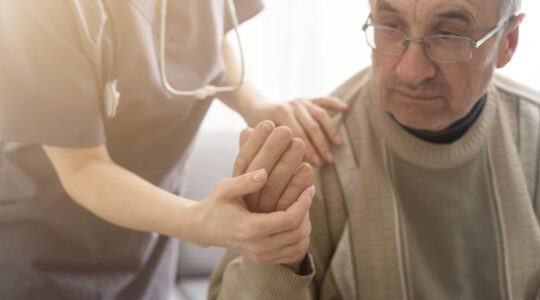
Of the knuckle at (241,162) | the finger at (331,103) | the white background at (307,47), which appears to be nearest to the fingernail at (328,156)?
the finger at (331,103)

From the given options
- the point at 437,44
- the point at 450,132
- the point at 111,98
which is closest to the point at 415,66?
the point at 437,44

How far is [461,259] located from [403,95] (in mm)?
346

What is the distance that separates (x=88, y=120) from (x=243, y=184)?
32cm

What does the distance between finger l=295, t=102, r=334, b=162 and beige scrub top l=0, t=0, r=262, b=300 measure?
201mm

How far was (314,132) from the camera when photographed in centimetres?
125

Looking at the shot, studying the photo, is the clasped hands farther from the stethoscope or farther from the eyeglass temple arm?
the eyeglass temple arm

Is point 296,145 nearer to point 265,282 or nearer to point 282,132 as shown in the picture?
point 282,132

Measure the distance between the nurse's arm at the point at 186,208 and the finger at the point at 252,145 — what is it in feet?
0.13

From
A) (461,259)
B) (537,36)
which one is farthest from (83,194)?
(537,36)

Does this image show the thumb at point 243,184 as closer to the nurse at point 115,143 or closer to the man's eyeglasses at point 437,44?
the nurse at point 115,143

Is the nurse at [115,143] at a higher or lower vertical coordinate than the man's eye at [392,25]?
lower

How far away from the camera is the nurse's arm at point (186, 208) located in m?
0.91

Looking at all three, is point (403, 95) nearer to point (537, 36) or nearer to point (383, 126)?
point (383, 126)

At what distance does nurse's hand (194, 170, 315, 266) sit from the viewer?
35.5 inches
